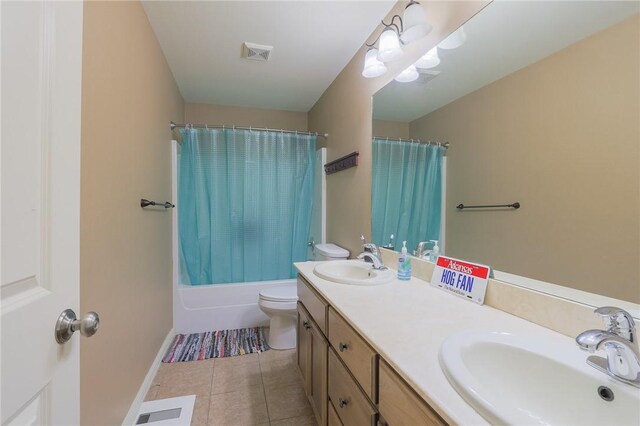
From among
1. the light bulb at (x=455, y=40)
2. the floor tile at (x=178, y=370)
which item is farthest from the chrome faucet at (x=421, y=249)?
the floor tile at (x=178, y=370)

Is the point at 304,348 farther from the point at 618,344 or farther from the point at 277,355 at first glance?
the point at 618,344

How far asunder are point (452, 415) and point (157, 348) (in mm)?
2129

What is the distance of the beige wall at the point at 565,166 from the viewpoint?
70cm

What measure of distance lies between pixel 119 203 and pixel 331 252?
1448 millimetres

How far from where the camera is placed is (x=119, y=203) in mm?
1261

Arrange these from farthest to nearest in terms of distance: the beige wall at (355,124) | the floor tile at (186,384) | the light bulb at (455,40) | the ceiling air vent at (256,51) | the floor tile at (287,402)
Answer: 1. the ceiling air vent at (256,51)
2. the floor tile at (186,384)
3. the floor tile at (287,402)
4. the beige wall at (355,124)
5. the light bulb at (455,40)

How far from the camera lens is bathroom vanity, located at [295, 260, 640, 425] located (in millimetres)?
559

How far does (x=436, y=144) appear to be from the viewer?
1.38 m

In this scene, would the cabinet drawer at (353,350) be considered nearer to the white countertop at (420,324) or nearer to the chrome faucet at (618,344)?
the white countertop at (420,324)

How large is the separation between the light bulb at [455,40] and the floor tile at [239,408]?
84.0 inches

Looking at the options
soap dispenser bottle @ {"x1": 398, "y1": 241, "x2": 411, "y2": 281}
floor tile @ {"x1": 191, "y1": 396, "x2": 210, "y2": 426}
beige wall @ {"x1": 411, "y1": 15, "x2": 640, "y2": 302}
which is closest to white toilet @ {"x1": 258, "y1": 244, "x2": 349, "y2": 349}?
floor tile @ {"x1": 191, "y1": 396, "x2": 210, "y2": 426}

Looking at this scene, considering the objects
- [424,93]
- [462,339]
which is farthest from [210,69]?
[462,339]

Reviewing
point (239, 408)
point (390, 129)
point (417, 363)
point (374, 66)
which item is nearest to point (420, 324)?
point (417, 363)

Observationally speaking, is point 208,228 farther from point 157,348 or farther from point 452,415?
point 452,415
